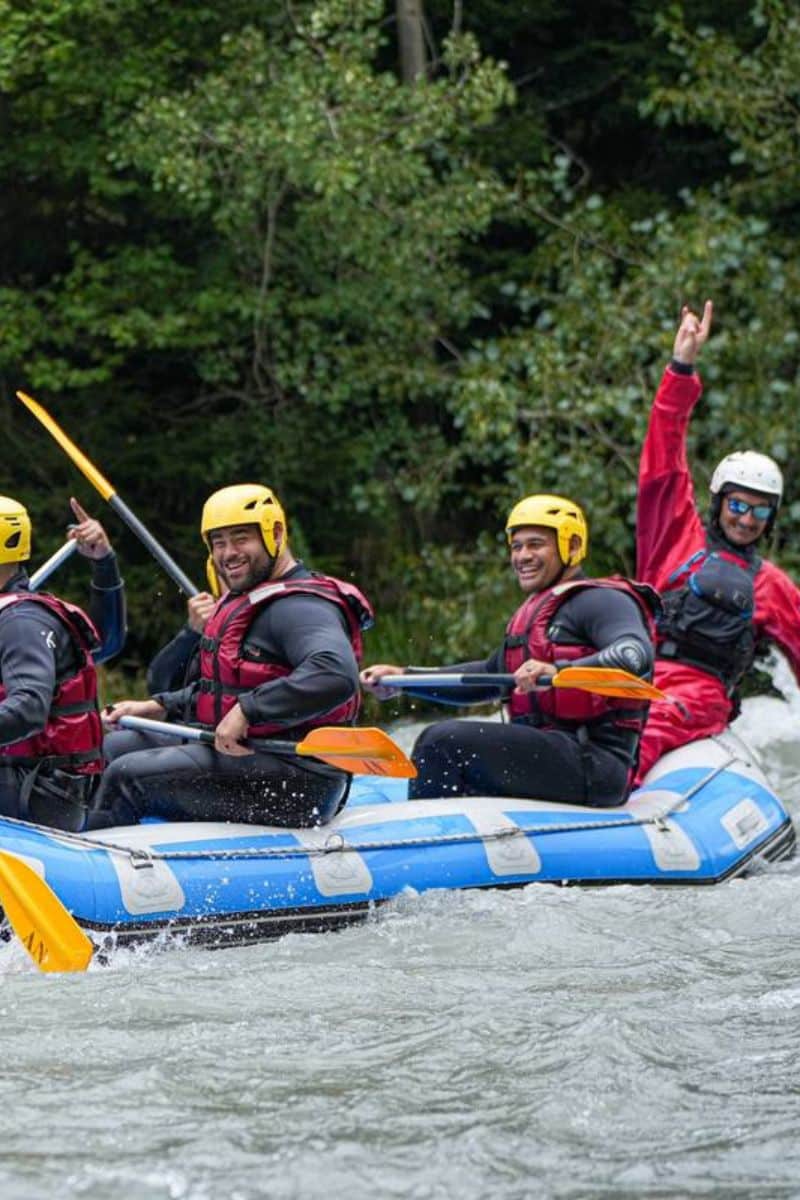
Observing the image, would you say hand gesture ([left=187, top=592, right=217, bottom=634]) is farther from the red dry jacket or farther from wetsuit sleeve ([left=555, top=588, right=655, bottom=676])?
the red dry jacket

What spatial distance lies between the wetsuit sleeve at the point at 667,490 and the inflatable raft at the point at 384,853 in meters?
0.83

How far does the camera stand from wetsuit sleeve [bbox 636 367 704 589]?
8.40 metres

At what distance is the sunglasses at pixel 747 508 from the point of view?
816 cm

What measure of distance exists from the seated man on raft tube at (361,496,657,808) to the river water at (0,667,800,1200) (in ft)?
1.74

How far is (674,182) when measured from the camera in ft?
55.1

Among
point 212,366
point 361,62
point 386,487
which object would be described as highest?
point 361,62

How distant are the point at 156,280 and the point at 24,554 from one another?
24.9ft

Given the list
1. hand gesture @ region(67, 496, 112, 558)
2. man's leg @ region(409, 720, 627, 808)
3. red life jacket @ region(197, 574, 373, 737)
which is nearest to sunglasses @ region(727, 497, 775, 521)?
man's leg @ region(409, 720, 627, 808)

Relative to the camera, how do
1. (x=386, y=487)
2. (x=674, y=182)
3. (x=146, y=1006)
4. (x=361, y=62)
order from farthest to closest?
(x=674, y=182), (x=386, y=487), (x=361, y=62), (x=146, y=1006)

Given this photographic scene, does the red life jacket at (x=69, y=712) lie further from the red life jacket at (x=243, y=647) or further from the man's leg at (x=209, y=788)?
the red life jacket at (x=243, y=647)

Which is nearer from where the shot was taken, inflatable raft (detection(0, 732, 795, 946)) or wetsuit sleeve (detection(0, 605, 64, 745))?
wetsuit sleeve (detection(0, 605, 64, 745))

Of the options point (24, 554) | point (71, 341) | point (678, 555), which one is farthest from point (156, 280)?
point (24, 554)

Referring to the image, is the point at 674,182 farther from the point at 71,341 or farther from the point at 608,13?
the point at 71,341

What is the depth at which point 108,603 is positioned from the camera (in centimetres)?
753
